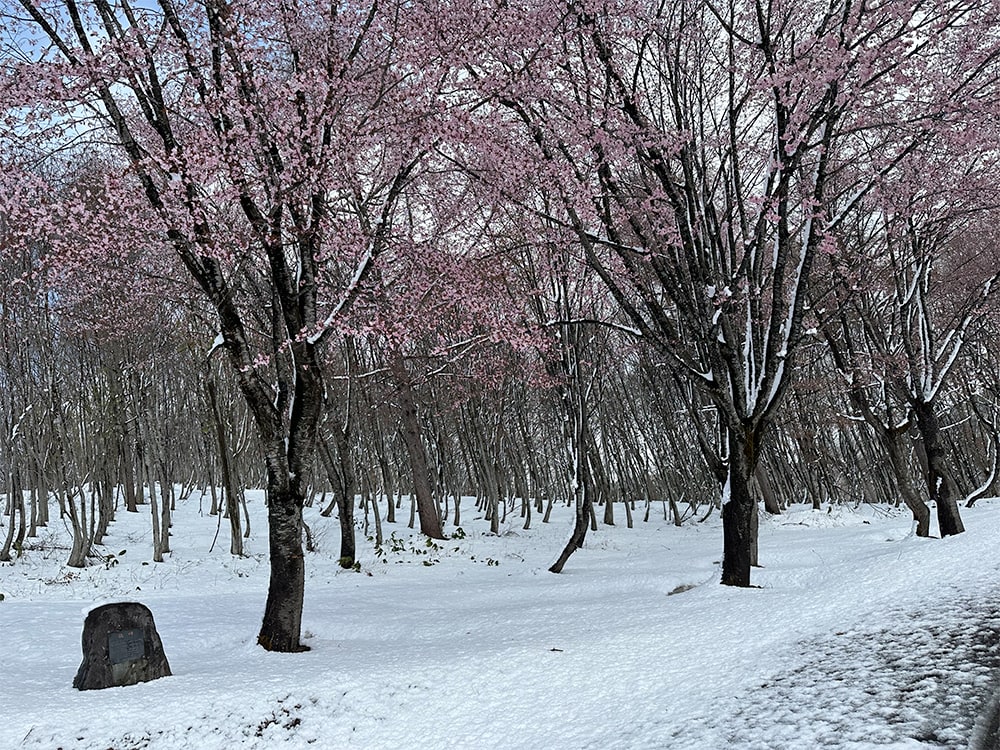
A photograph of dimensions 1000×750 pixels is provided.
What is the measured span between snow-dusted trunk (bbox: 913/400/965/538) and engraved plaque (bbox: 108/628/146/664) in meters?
13.3

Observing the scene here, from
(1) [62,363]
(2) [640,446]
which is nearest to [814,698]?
(1) [62,363]

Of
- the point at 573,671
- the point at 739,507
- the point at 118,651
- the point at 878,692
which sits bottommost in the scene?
the point at 573,671

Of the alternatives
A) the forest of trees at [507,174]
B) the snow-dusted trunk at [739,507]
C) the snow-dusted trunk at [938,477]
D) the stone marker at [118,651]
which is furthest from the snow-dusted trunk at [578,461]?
the stone marker at [118,651]

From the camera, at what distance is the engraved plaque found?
18.8 feet

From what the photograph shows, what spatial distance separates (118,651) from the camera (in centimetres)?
576

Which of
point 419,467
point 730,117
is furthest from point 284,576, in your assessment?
point 419,467

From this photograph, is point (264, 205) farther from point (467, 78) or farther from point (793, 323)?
point (793, 323)

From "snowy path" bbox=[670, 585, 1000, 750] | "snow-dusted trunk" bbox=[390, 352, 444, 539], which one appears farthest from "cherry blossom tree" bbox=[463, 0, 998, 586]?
"snow-dusted trunk" bbox=[390, 352, 444, 539]

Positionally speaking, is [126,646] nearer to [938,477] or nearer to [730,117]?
[730,117]

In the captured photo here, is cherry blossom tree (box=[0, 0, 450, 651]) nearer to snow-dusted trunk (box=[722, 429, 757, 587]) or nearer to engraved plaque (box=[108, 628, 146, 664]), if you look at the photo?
engraved plaque (box=[108, 628, 146, 664])

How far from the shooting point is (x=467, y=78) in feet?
29.1

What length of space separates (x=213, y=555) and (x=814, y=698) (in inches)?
668

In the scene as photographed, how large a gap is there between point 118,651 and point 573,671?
4105mm

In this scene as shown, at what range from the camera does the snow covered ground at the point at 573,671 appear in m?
4.03
